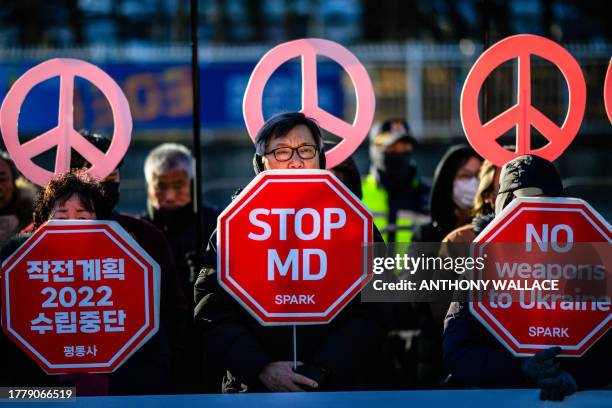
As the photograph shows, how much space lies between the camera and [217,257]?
212 centimetres

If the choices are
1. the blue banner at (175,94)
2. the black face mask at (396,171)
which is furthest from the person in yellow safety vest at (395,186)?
the blue banner at (175,94)

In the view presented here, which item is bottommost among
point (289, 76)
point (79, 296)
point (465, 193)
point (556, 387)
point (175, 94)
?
point (556, 387)

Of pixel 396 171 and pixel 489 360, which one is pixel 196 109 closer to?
pixel 489 360

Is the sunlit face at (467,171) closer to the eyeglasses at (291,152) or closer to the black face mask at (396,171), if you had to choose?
the black face mask at (396,171)

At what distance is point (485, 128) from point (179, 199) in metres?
1.73

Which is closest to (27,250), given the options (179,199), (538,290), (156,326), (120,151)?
(156,326)

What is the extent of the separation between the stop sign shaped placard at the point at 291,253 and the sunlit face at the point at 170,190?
1756 millimetres

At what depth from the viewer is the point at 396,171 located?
4656mm

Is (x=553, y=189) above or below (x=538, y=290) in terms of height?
above

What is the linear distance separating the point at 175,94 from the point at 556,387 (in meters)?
13.3

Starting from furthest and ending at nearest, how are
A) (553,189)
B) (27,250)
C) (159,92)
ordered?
(159,92) < (553,189) < (27,250)

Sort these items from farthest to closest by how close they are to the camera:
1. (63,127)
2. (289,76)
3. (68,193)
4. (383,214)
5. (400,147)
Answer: (289,76), (400,147), (383,214), (63,127), (68,193)

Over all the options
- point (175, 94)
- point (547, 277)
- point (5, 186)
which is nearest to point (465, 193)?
point (547, 277)

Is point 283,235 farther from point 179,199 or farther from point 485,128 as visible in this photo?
point 179,199
